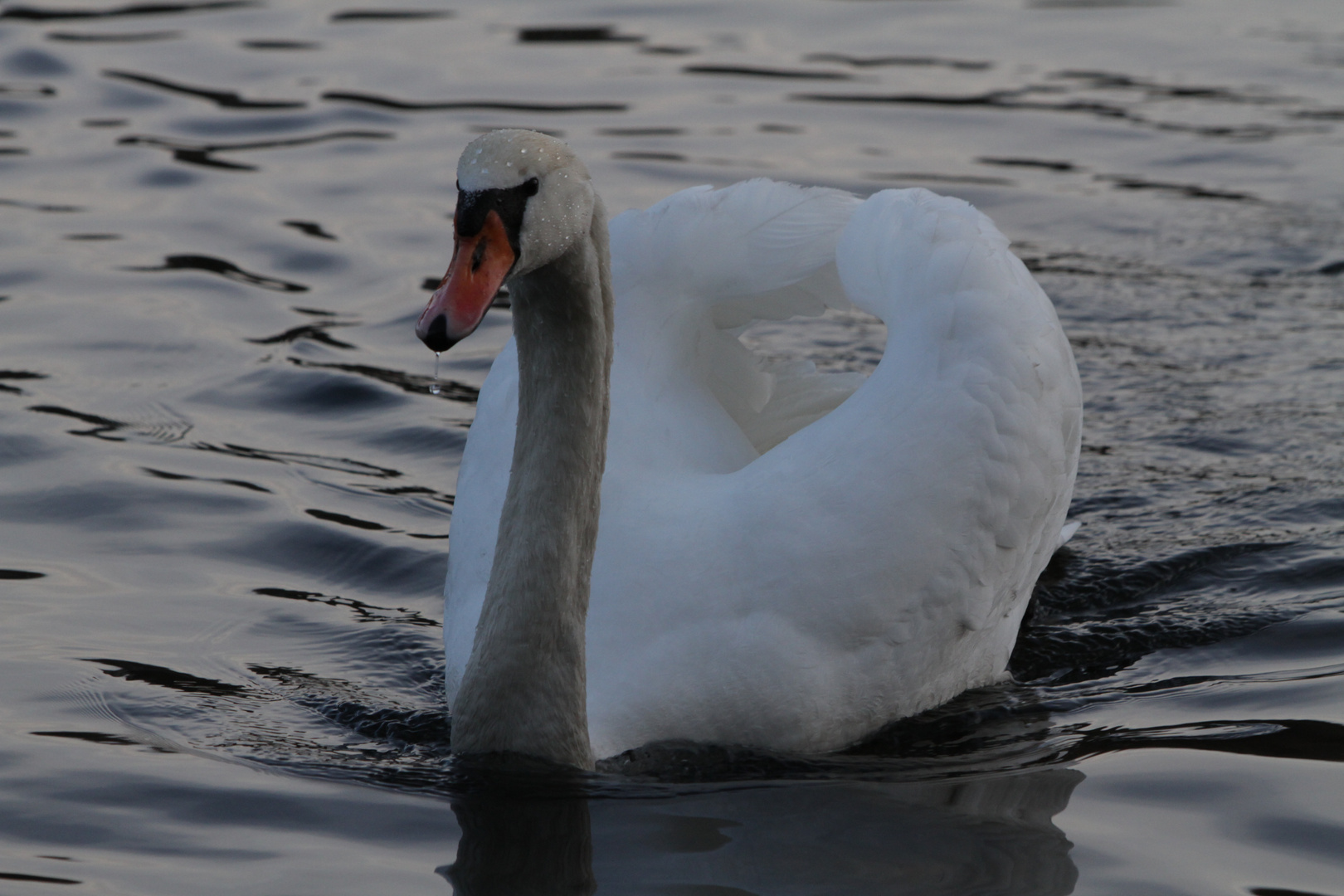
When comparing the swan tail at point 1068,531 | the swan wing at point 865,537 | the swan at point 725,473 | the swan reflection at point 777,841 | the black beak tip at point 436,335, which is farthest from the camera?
the swan tail at point 1068,531

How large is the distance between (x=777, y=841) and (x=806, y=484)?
104 cm

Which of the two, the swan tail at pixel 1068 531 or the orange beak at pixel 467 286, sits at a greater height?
the swan tail at pixel 1068 531

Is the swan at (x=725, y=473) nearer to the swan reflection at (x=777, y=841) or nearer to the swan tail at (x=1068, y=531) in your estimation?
the swan reflection at (x=777, y=841)

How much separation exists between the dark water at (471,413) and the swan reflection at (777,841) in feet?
0.04

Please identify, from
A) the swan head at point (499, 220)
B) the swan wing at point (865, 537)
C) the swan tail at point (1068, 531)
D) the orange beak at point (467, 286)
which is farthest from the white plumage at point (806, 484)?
the orange beak at point (467, 286)

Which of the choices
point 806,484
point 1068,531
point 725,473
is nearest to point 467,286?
point 806,484

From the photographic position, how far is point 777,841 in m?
4.61

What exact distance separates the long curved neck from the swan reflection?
0.65 ft

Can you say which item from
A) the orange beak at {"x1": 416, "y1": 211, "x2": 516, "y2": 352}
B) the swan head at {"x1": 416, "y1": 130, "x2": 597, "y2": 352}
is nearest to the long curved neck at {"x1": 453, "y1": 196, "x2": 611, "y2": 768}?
the swan head at {"x1": 416, "y1": 130, "x2": 597, "y2": 352}

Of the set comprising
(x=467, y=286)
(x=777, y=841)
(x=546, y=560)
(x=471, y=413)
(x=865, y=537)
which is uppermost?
(x=471, y=413)

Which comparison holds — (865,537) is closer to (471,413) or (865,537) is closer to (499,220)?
(499,220)

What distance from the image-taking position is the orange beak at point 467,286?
3.84m

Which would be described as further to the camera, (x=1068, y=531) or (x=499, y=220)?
(x=1068, y=531)

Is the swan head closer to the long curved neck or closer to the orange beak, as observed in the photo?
the orange beak
